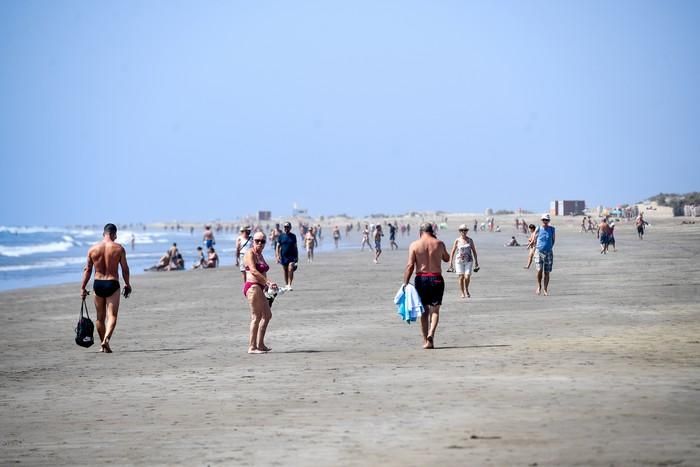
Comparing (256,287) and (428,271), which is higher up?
(428,271)

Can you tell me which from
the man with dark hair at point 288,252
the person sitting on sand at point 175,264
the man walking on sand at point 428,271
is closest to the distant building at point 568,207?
the person sitting on sand at point 175,264

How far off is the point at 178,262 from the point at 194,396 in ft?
97.6

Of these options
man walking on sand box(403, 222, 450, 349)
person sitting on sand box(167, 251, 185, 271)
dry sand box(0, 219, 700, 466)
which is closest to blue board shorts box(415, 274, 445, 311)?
man walking on sand box(403, 222, 450, 349)

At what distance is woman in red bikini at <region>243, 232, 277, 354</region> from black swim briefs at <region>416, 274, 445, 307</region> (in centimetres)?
189

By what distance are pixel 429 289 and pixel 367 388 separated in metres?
3.01

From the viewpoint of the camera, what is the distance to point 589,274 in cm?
2803

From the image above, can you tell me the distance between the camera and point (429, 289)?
12125 millimetres

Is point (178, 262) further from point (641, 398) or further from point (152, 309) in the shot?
point (641, 398)

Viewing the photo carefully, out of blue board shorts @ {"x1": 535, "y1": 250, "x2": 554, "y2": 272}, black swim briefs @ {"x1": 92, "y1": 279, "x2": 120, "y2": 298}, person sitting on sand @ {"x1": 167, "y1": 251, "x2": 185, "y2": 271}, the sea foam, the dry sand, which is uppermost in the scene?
black swim briefs @ {"x1": 92, "y1": 279, "x2": 120, "y2": 298}

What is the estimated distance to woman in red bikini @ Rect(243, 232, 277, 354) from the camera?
12.3 meters

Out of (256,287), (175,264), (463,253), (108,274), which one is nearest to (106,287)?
(108,274)

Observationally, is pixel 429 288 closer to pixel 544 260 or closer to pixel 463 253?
pixel 463 253

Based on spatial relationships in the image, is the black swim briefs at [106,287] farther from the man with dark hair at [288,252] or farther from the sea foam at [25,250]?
the sea foam at [25,250]

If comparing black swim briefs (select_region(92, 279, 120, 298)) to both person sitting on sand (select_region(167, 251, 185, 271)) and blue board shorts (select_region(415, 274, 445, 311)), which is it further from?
person sitting on sand (select_region(167, 251, 185, 271))
